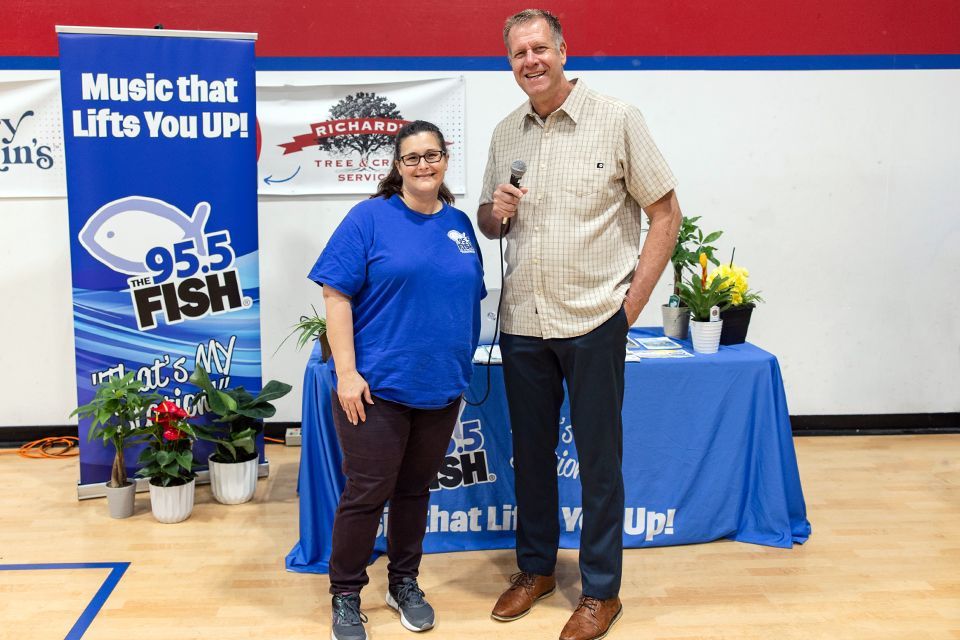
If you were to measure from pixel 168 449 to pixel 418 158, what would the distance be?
6.16ft

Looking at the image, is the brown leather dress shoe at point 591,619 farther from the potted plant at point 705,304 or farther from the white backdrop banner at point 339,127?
the white backdrop banner at point 339,127

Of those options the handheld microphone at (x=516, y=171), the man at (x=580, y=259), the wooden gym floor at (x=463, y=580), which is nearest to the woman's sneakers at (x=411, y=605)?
the wooden gym floor at (x=463, y=580)

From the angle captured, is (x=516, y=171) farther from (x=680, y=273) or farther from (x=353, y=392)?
(x=680, y=273)

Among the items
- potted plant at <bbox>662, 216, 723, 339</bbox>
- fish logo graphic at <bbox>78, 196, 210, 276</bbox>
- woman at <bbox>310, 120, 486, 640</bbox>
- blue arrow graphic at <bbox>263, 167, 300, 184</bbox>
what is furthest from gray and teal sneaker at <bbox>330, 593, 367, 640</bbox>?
blue arrow graphic at <bbox>263, 167, 300, 184</bbox>

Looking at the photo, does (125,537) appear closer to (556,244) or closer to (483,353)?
(483,353)

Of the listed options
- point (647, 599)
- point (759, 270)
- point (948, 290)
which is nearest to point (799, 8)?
point (759, 270)

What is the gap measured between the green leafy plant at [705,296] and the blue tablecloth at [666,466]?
18 centimetres

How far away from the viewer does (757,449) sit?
120 inches

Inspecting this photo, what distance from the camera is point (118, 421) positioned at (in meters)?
3.49

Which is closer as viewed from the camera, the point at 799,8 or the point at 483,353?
the point at 483,353

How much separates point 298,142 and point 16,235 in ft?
4.92

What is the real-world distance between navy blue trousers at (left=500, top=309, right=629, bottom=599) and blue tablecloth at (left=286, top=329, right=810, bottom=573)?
39cm

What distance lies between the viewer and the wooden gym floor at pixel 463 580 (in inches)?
98.7

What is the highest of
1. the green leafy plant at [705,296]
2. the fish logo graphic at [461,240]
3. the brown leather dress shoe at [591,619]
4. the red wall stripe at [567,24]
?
the red wall stripe at [567,24]
